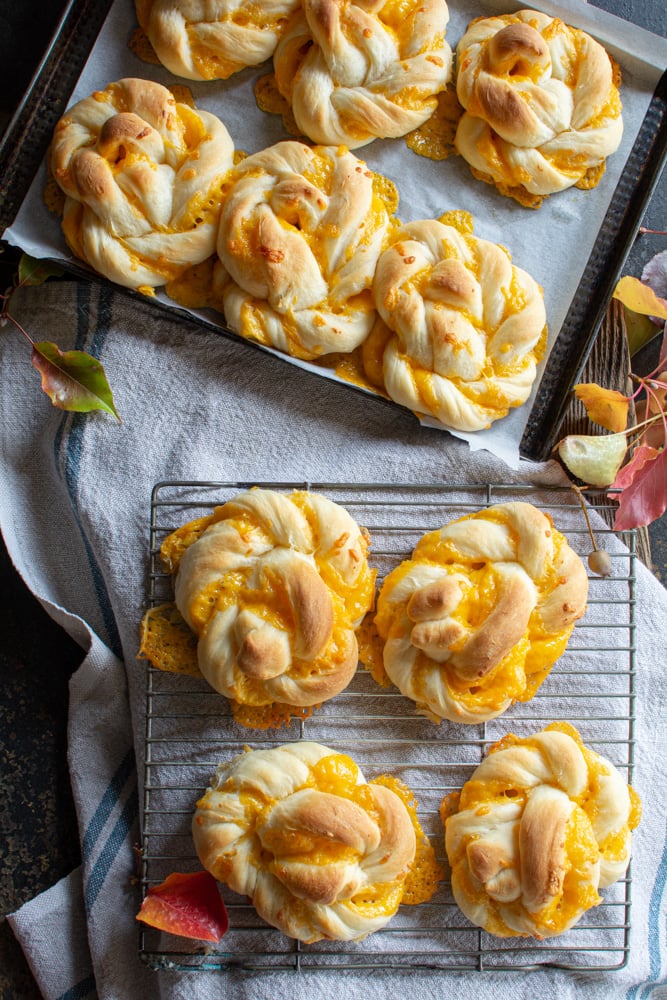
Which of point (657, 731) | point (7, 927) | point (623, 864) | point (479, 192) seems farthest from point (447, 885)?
point (479, 192)

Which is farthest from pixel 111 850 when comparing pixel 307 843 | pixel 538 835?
pixel 538 835

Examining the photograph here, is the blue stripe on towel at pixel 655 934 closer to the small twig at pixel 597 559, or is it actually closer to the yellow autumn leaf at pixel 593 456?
the small twig at pixel 597 559

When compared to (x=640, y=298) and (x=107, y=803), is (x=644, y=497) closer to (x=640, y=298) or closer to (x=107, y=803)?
(x=640, y=298)

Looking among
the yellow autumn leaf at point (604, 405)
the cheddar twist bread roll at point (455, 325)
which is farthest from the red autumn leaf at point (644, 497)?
the cheddar twist bread roll at point (455, 325)

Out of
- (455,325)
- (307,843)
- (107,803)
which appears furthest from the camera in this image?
(107,803)

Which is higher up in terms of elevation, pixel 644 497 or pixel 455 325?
pixel 455 325

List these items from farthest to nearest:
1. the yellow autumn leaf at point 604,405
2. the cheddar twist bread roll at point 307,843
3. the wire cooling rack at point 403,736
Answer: the yellow autumn leaf at point 604,405 < the wire cooling rack at point 403,736 < the cheddar twist bread roll at point 307,843
